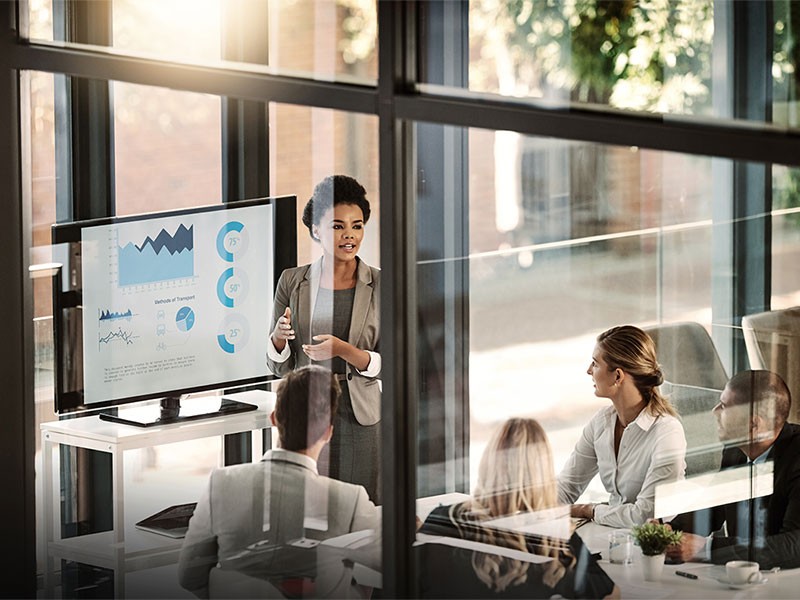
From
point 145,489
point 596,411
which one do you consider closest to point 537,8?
point 596,411

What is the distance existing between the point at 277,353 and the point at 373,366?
1.60 feet

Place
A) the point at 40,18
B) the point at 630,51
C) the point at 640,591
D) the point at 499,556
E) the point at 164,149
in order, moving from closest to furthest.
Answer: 1. the point at 630,51
2. the point at 499,556
3. the point at 640,591
4. the point at 40,18
5. the point at 164,149

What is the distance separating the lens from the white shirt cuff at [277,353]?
3014 millimetres

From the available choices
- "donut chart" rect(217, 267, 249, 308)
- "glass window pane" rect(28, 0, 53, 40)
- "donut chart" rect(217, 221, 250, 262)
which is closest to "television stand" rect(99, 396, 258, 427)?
"donut chart" rect(217, 267, 249, 308)

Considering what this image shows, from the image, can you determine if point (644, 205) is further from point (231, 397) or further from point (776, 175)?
point (231, 397)

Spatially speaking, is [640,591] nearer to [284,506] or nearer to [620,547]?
[620,547]

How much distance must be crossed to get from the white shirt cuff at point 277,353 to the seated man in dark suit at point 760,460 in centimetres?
109

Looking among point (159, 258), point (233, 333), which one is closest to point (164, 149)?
point (159, 258)

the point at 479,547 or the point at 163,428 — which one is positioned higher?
the point at 163,428

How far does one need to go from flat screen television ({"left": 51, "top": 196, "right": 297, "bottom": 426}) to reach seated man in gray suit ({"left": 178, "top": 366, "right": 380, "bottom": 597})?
0.25m

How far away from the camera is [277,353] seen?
10.00ft

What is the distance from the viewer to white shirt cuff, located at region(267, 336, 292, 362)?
301 centimetres

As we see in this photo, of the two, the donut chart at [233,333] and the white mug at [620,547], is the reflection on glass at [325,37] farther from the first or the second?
the white mug at [620,547]

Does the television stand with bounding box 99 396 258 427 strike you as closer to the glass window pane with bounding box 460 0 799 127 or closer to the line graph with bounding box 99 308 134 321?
the line graph with bounding box 99 308 134 321
